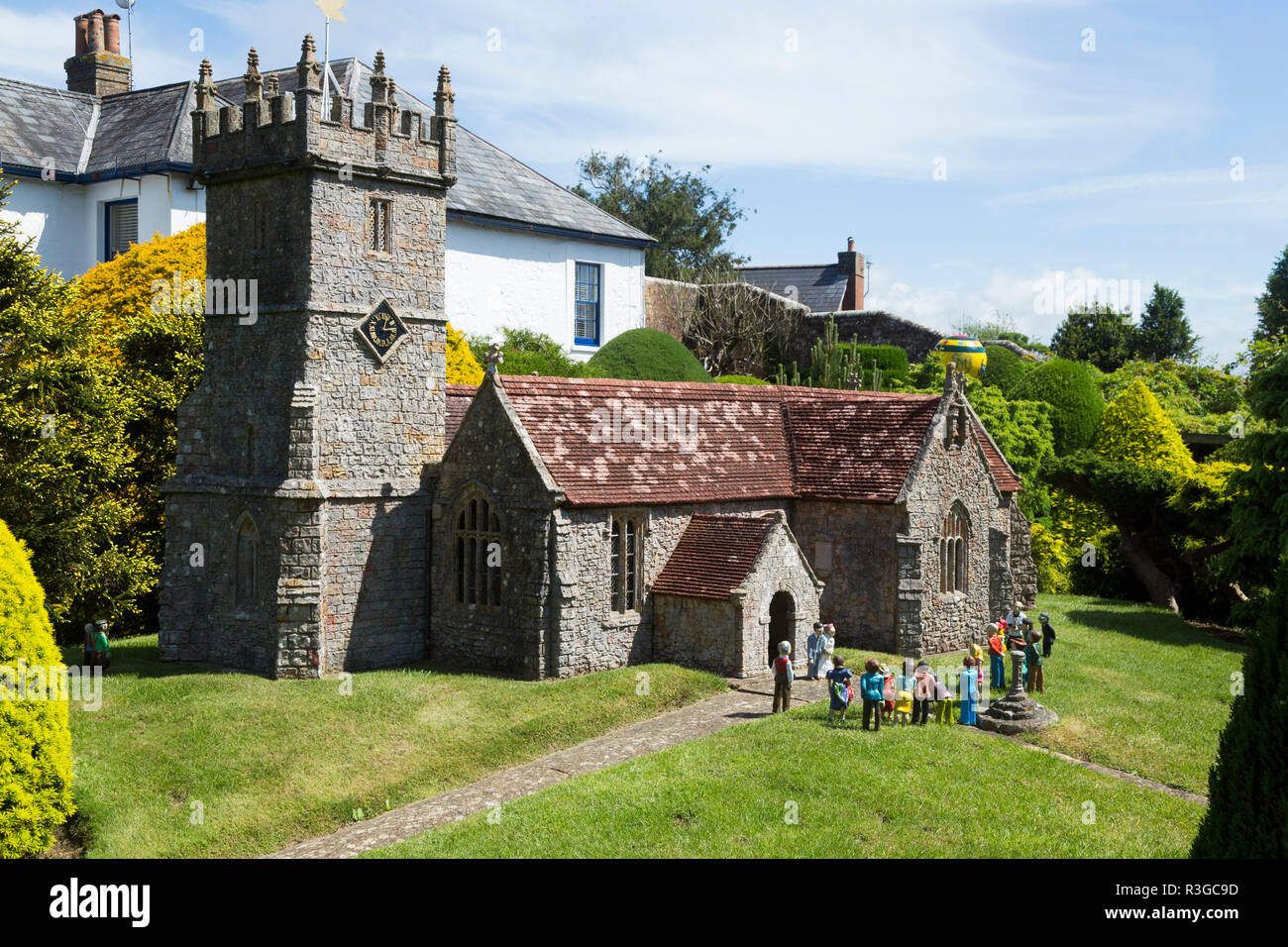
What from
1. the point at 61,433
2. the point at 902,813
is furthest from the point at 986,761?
the point at 61,433

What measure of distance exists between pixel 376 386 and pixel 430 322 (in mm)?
2252

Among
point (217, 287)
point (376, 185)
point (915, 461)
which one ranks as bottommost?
point (915, 461)

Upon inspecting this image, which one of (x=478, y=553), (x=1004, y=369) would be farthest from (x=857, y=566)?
(x=1004, y=369)

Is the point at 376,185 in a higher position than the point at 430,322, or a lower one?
higher

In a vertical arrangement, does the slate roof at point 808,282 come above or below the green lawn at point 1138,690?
above

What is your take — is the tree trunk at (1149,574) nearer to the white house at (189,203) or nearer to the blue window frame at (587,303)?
the white house at (189,203)

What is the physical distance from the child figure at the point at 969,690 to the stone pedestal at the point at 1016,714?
0.26m

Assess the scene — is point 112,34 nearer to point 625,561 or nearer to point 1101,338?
point 625,561

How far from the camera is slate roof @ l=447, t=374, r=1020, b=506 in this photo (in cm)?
2755

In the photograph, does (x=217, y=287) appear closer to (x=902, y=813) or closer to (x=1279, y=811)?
(x=902, y=813)

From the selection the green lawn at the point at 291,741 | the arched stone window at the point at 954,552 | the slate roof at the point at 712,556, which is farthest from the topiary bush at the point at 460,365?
the arched stone window at the point at 954,552

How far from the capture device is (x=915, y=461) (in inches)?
1168

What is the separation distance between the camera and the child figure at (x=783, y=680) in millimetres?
23344
